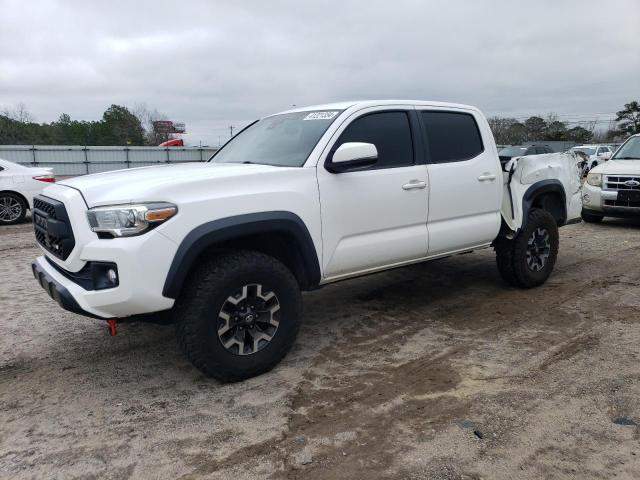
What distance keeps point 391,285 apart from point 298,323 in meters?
2.41

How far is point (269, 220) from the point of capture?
11.5ft

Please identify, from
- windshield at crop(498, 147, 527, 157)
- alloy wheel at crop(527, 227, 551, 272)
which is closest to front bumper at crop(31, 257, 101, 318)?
alloy wheel at crop(527, 227, 551, 272)

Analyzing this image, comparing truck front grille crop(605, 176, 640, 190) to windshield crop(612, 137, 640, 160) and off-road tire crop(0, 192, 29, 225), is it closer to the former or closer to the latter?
windshield crop(612, 137, 640, 160)

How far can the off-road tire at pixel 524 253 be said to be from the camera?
17.7 feet

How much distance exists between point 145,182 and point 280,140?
56.2 inches

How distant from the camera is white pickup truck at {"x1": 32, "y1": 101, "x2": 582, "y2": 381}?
315 centimetres

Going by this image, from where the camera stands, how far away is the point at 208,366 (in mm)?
3365

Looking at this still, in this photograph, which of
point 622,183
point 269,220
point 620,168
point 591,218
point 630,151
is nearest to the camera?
point 269,220

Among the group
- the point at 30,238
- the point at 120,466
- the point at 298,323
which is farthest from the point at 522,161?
the point at 30,238

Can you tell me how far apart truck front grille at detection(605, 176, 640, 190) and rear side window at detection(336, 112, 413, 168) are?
6.77 metres

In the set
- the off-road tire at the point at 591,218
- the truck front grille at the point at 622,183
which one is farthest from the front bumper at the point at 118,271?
the off-road tire at the point at 591,218

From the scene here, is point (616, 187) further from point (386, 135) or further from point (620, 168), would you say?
point (386, 135)

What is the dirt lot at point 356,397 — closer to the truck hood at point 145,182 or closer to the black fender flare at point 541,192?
the black fender flare at point 541,192

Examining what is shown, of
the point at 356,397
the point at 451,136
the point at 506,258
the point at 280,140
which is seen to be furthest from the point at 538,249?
the point at 356,397
